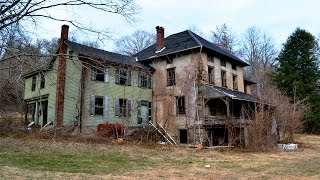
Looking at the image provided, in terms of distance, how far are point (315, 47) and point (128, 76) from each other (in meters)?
26.8

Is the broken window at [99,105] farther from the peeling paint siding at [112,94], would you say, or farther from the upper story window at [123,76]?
the upper story window at [123,76]

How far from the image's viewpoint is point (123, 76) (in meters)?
26.3

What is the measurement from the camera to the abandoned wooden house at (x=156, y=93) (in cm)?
2397

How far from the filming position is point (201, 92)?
25297mm

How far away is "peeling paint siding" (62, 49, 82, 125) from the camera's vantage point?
23.9 m

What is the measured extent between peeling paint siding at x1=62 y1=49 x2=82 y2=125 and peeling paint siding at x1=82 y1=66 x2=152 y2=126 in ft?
1.99

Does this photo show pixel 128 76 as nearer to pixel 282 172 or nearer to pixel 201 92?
pixel 201 92

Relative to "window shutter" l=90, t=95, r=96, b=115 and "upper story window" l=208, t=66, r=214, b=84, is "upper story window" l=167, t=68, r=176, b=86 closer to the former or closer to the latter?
"upper story window" l=208, t=66, r=214, b=84

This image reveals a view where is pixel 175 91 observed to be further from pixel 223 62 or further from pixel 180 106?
pixel 223 62

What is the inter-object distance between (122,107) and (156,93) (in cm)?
348

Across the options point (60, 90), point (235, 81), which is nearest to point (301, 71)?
point (235, 81)

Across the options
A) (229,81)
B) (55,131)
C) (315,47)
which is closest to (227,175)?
(55,131)

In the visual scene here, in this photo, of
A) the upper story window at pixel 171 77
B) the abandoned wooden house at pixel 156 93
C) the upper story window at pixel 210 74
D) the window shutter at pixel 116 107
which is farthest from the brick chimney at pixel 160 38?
the window shutter at pixel 116 107

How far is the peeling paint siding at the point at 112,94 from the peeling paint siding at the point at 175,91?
3.91 ft
